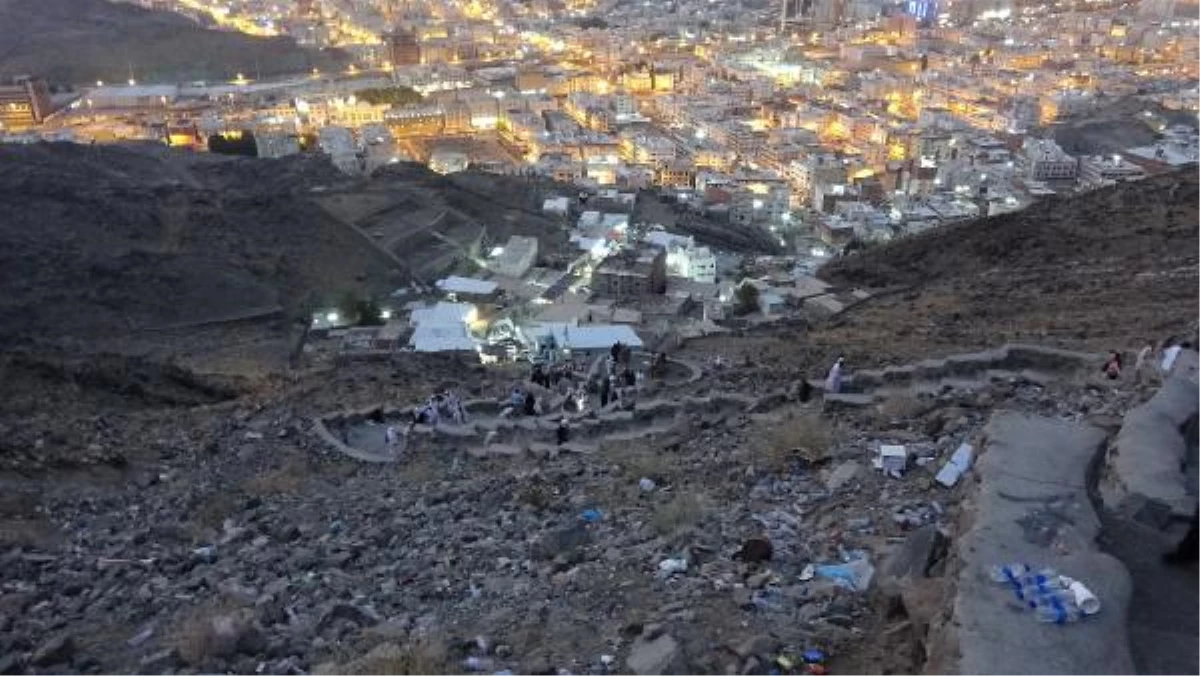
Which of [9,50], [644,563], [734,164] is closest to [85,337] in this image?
[644,563]

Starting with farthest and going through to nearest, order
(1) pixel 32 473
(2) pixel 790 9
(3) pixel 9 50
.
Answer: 1. (2) pixel 790 9
2. (3) pixel 9 50
3. (1) pixel 32 473

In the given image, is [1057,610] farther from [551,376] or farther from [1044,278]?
[1044,278]

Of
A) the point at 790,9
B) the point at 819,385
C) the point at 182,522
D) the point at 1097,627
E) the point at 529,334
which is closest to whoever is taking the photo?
the point at 1097,627

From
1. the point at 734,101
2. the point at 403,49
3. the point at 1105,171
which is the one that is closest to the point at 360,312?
the point at 1105,171

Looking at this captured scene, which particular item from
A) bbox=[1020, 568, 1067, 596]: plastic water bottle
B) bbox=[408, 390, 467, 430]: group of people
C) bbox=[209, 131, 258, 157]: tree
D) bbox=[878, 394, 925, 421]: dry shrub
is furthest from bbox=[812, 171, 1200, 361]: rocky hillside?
bbox=[209, 131, 258, 157]: tree

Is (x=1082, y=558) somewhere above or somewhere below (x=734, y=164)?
above

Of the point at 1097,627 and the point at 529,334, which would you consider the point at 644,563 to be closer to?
the point at 1097,627
